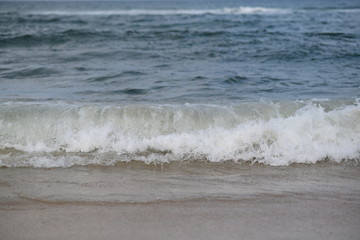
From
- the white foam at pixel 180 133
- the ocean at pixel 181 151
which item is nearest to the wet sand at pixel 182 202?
the ocean at pixel 181 151

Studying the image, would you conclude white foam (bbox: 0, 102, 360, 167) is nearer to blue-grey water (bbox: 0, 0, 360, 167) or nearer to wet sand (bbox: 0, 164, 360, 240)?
blue-grey water (bbox: 0, 0, 360, 167)

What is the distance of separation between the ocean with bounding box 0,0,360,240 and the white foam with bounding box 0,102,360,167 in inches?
0.6

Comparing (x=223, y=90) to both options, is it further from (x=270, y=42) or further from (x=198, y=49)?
(x=270, y=42)

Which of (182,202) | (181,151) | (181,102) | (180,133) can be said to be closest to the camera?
(182,202)

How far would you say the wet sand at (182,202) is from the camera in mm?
3290

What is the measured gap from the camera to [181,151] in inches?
200

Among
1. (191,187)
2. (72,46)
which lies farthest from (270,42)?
(191,187)

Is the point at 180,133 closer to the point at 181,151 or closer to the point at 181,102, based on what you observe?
the point at 181,151

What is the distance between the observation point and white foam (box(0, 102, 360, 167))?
4.97m

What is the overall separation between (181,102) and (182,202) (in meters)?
3.34

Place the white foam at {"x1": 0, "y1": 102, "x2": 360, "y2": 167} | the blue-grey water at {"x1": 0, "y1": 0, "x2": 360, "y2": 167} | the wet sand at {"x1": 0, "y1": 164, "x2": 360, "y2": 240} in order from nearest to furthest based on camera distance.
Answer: the wet sand at {"x1": 0, "y1": 164, "x2": 360, "y2": 240} < the white foam at {"x1": 0, "y1": 102, "x2": 360, "y2": 167} < the blue-grey water at {"x1": 0, "y1": 0, "x2": 360, "y2": 167}

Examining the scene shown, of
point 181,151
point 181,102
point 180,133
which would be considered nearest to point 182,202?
point 181,151

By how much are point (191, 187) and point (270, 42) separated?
33.8 feet

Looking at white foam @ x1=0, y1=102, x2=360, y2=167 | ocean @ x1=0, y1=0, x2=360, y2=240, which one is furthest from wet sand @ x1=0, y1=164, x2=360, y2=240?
white foam @ x1=0, y1=102, x2=360, y2=167
